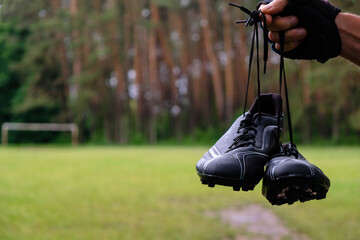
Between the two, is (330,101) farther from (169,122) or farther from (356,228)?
(356,228)

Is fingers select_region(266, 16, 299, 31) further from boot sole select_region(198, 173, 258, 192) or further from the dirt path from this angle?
the dirt path

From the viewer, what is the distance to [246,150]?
1331 millimetres

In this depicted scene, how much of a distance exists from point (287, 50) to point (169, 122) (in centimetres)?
2520

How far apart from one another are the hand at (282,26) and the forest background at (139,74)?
17935 mm

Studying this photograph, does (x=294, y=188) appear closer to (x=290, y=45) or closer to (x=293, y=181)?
(x=293, y=181)

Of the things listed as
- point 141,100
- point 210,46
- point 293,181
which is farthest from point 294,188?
point 141,100

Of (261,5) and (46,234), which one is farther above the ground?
(261,5)

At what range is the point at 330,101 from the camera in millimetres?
19047

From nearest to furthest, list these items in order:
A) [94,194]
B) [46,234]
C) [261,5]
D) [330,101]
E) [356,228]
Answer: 1. [261,5]
2. [46,234]
3. [356,228]
4. [94,194]
5. [330,101]

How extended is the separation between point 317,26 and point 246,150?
46 centimetres

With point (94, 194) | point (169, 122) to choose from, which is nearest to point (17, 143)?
point (169, 122)

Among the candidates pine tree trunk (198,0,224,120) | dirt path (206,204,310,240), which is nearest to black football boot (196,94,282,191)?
dirt path (206,204,310,240)

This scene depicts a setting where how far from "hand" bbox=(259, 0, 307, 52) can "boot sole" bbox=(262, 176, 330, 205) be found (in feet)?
1.51

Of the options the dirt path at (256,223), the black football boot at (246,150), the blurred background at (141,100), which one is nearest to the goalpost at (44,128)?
the blurred background at (141,100)
